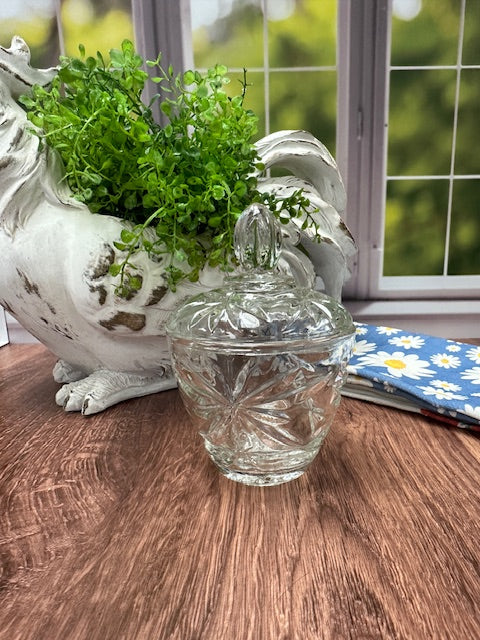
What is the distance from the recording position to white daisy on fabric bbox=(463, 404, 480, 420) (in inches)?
21.9

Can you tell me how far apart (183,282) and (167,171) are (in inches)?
4.8

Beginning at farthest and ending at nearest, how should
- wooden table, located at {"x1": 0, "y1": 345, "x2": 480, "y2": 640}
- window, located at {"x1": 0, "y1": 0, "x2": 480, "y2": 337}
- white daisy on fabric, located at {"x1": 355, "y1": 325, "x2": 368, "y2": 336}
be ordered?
window, located at {"x1": 0, "y1": 0, "x2": 480, "y2": 337}
white daisy on fabric, located at {"x1": 355, "y1": 325, "x2": 368, "y2": 336}
wooden table, located at {"x1": 0, "y1": 345, "x2": 480, "y2": 640}

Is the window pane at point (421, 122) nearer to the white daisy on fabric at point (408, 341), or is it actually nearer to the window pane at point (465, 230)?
the window pane at point (465, 230)

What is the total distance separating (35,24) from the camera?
1.15m

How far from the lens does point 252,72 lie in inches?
47.1

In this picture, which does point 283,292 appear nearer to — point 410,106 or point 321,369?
point 321,369

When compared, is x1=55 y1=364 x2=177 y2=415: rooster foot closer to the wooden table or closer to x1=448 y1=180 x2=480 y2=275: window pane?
the wooden table

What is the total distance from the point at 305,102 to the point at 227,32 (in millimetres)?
232

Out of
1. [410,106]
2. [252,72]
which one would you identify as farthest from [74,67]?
[410,106]

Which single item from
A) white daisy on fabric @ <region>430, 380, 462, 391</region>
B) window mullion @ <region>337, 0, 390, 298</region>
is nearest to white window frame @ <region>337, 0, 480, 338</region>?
window mullion @ <region>337, 0, 390, 298</region>

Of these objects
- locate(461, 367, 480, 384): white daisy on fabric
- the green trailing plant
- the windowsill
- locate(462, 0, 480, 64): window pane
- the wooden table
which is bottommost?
the windowsill

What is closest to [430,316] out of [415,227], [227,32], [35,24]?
[415,227]

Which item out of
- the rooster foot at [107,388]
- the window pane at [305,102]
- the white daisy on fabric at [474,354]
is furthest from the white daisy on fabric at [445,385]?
the window pane at [305,102]

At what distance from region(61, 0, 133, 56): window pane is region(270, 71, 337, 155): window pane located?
347 mm
